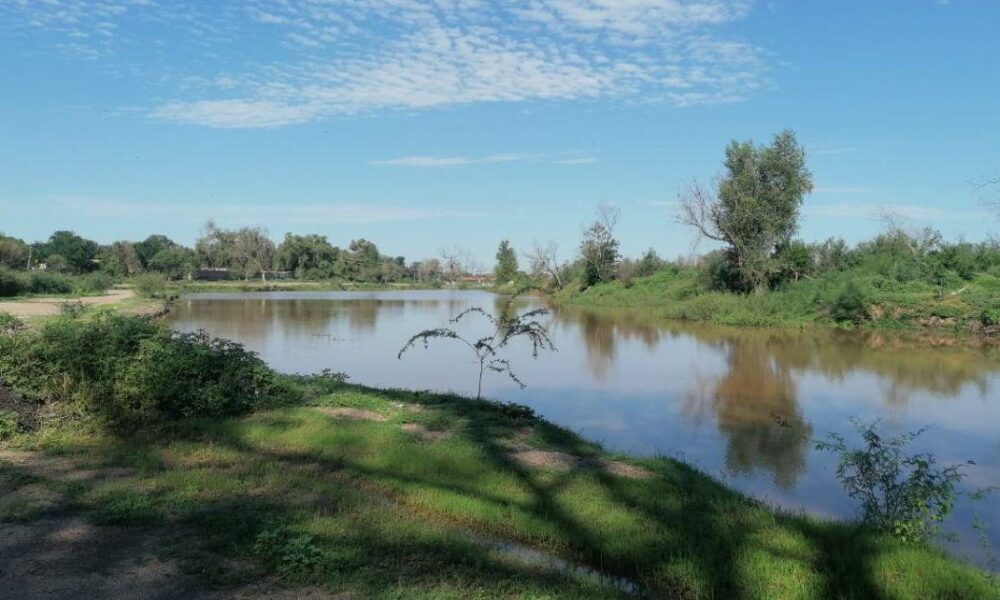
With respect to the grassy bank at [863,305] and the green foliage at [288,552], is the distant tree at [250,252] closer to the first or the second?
the grassy bank at [863,305]

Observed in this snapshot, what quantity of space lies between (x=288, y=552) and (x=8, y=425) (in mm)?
4735

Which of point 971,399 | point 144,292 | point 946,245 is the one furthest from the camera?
point 144,292

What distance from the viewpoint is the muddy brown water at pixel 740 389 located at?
792 centimetres

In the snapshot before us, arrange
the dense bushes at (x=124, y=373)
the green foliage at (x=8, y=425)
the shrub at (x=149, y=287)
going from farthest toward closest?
the shrub at (x=149, y=287) → the dense bushes at (x=124, y=373) → the green foliage at (x=8, y=425)

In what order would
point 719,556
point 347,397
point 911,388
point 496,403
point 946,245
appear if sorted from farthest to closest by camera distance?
point 946,245
point 911,388
point 496,403
point 347,397
point 719,556

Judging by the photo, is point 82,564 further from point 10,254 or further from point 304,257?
point 304,257

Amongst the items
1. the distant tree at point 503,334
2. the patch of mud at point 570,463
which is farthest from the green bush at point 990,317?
the patch of mud at point 570,463

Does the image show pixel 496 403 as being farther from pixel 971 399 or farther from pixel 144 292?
pixel 144 292

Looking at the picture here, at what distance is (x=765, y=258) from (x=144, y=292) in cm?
3831

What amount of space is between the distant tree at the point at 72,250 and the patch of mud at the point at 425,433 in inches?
3058

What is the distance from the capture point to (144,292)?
138 ft

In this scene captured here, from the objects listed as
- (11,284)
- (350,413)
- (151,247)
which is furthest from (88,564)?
(151,247)

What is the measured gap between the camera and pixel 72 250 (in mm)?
77938

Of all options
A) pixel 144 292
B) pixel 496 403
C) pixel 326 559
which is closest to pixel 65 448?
pixel 326 559
